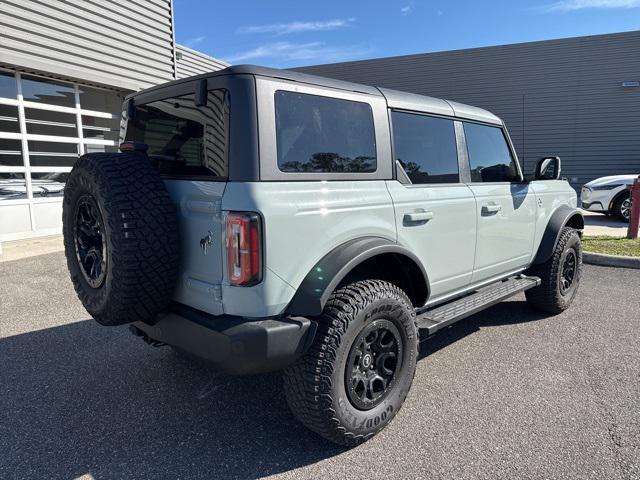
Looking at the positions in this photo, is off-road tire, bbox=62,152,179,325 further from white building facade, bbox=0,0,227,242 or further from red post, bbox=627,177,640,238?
red post, bbox=627,177,640,238

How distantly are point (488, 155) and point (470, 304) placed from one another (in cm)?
131

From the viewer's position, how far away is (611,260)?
655cm

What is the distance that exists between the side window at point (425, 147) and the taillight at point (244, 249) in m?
1.26

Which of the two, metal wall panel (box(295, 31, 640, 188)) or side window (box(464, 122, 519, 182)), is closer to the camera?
side window (box(464, 122, 519, 182))

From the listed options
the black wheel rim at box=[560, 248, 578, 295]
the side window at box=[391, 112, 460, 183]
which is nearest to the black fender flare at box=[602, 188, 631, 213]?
the black wheel rim at box=[560, 248, 578, 295]

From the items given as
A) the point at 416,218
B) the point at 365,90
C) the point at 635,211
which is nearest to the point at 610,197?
the point at 635,211

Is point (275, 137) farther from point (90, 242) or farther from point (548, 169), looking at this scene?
point (548, 169)

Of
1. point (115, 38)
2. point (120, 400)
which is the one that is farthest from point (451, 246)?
point (115, 38)

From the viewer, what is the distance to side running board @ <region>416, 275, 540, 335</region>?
2.98m

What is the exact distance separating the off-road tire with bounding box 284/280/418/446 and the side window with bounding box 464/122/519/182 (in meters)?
1.64

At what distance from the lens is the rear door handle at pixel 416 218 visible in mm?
2814

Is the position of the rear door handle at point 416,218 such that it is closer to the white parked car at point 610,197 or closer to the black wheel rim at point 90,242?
the black wheel rim at point 90,242

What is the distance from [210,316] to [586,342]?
3259 mm

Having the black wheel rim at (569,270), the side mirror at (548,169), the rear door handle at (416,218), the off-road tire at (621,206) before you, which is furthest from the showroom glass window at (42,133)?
the off-road tire at (621,206)
